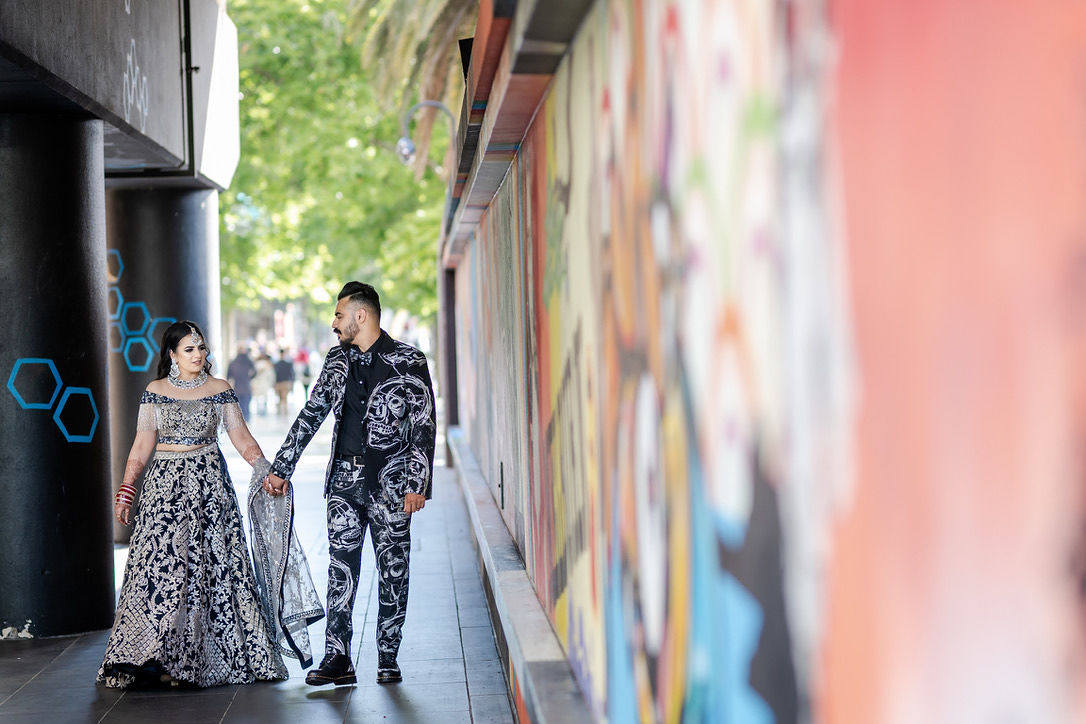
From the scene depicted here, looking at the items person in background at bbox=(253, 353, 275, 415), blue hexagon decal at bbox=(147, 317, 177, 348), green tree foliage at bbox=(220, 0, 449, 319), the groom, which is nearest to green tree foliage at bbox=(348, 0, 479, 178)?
blue hexagon decal at bbox=(147, 317, 177, 348)

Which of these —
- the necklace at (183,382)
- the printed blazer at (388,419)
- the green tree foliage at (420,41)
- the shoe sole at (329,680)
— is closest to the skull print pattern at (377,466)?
the printed blazer at (388,419)

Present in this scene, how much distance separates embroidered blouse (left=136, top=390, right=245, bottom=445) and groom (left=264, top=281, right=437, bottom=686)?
443 mm

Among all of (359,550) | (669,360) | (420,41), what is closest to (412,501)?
(359,550)

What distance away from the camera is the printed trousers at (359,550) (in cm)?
640

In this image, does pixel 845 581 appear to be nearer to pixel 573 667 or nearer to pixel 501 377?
pixel 573 667

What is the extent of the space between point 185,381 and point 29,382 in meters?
1.51

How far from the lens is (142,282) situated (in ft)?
39.5

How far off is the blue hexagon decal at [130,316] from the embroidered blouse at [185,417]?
5559 millimetres

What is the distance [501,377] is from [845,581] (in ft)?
19.5

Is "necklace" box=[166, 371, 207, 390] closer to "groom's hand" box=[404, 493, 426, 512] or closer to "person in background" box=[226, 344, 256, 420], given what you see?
"groom's hand" box=[404, 493, 426, 512]

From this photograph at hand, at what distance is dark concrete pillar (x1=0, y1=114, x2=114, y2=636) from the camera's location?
25.0 feet

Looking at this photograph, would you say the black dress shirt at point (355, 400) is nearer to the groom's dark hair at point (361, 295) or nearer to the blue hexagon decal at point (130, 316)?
the groom's dark hair at point (361, 295)

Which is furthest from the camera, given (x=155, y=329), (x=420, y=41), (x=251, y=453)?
(x=420, y=41)

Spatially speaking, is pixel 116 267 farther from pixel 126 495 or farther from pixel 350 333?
pixel 350 333
